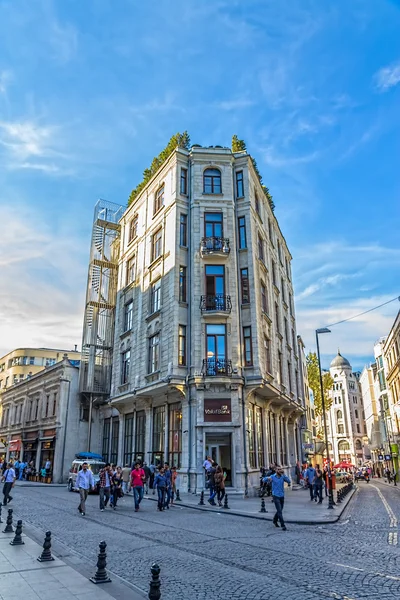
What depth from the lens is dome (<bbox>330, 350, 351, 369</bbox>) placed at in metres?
107

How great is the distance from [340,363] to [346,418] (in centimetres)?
1385

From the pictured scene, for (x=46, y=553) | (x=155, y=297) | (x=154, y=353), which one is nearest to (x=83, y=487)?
(x=46, y=553)

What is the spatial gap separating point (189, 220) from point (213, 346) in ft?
27.9

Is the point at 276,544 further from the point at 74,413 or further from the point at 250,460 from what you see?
the point at 74,413

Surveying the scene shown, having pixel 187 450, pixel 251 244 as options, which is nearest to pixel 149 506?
pixel 187 450

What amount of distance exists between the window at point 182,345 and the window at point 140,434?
6.59m

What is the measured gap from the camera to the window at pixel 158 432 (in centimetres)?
2695

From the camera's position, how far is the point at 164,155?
1323 inches

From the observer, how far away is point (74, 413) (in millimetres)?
A: 37125

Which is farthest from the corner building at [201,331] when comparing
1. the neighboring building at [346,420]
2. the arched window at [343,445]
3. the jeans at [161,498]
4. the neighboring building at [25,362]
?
the arched window at [343,445]

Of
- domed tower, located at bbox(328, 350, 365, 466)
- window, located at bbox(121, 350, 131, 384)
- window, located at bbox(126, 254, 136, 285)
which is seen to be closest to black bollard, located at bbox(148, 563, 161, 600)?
window, located at bbox(121, 350, 131, 384)

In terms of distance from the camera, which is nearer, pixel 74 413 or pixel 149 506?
pixel 149 506

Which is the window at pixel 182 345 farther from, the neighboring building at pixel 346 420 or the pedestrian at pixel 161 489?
the neighboring building at pixel 346 420

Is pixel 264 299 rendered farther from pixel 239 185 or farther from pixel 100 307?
pixel 100 307
